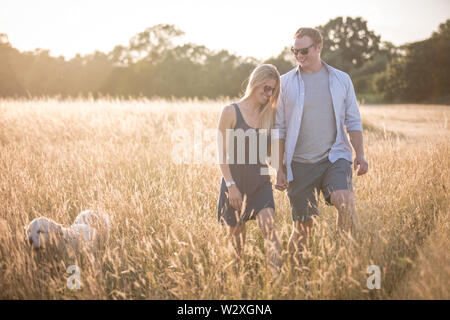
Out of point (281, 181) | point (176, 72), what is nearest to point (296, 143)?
point (281, 181)

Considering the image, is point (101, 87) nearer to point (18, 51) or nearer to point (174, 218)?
point (18, 51)

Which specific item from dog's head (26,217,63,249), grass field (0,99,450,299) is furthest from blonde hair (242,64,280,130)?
dog's head (26,217,63,249)

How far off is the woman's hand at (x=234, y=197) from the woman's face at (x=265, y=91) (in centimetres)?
76

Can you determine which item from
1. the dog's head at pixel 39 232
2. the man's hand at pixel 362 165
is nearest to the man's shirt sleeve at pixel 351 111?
the man's hand at pixel 362 165

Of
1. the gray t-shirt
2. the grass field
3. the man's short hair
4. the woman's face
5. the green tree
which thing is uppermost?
the green tree

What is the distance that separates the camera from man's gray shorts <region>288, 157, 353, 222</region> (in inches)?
104

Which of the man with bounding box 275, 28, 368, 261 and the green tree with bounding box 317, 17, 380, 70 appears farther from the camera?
the green tree with bounding box 317, 17, 380, 70

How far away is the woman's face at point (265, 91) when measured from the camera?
8.34 feet

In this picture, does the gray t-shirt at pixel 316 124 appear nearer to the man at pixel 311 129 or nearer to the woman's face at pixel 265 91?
the man at pixel 311 129

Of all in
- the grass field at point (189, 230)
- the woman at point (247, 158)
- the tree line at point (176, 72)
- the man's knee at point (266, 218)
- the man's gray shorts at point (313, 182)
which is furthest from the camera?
the tree line at point (176, 72)

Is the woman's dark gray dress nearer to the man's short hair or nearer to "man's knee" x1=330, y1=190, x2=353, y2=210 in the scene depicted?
"man's knee" x1=330, y1=190, x2=353, y2=210

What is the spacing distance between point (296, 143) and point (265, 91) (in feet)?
2.00

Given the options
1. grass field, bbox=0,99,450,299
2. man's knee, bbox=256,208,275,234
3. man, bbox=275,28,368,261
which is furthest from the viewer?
man, bbox=275,28,368,261
